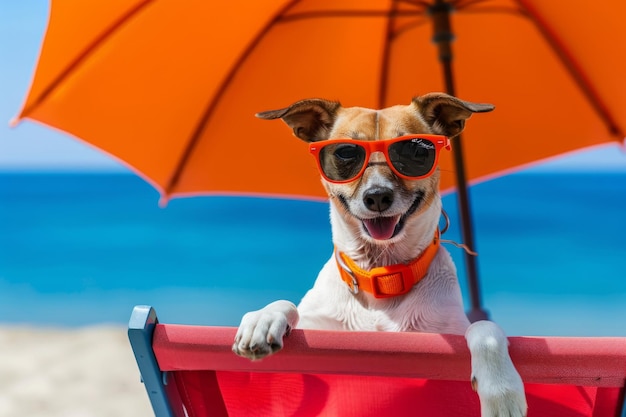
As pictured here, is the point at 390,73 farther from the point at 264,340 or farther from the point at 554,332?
the point at 554,332

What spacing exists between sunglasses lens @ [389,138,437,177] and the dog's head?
0.05 metres

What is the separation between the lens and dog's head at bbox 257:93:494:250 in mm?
1692

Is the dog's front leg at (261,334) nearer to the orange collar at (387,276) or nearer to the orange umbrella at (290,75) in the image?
the orange collar at (387,276)

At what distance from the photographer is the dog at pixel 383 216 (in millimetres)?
1632

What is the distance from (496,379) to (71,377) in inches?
166

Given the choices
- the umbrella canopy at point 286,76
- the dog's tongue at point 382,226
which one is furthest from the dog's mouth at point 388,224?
the umbrella canopy at point 286,76

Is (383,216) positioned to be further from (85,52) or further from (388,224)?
(85,52)

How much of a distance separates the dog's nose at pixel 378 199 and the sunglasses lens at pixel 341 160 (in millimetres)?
76

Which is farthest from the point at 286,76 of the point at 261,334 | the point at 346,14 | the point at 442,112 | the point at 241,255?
the point at 241,255

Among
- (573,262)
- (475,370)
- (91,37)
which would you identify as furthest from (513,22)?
(573,262)

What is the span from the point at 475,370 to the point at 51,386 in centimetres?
411

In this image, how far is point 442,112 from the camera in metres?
1.90

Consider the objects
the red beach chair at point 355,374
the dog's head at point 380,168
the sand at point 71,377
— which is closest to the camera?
the red beach chair at point 355,374

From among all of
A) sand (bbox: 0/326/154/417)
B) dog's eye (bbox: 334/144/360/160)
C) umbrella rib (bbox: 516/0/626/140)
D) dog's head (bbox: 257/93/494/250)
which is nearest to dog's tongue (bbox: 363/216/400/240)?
dog's head (bbox: 257/93/494/250)
